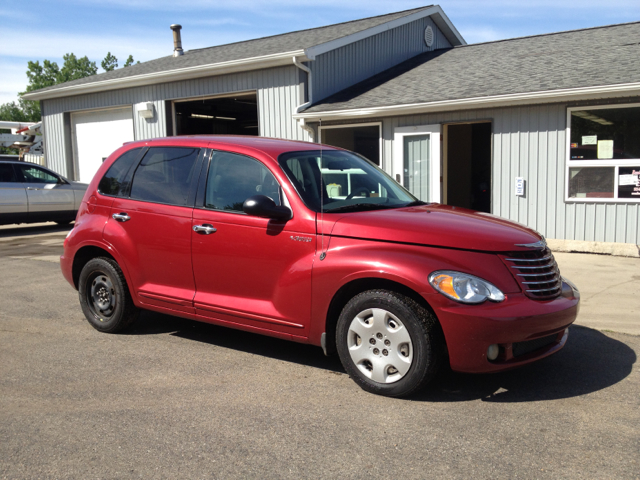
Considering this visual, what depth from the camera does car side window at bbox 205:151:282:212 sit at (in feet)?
15.5

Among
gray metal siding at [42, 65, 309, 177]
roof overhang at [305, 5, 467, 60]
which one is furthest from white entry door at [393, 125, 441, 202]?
roof overhang at [305, 5, 467, 60]

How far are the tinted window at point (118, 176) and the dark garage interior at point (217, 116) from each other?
501 inches

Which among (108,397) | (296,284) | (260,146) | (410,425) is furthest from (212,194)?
(410,425)

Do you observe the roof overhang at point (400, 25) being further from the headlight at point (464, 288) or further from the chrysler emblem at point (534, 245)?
the headlight at point (464, 288)

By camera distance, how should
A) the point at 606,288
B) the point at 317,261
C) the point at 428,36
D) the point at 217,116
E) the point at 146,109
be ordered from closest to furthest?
the point at 317,261
the point at 606,288
the point at 146,109
the point at 428,36
the point at 217,116

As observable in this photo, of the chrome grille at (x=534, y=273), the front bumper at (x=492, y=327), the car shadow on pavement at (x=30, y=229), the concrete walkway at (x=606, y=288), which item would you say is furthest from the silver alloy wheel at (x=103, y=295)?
the car shadow on pavement at (x=30, y=229)

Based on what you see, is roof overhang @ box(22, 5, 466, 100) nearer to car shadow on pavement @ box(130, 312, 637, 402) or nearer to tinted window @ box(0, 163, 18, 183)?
tinted window @ box(0, 163, 18, 183)

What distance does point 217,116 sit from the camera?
23.8 meters

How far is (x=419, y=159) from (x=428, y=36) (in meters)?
7.41

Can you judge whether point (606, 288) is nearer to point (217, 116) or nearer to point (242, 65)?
point (242, 65)

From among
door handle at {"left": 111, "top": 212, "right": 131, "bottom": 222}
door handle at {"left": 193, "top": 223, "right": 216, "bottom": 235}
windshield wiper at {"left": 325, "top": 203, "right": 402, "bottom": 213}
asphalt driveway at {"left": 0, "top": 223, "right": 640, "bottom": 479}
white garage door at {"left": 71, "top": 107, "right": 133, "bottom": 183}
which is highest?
white garage door at {"left": 71, "top": 107, "right": 133, "bottom": 183}

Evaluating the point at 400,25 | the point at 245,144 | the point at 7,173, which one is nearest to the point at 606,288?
the point at 245,144

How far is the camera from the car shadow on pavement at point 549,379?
408 cm

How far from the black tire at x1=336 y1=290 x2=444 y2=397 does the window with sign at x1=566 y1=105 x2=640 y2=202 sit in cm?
750
